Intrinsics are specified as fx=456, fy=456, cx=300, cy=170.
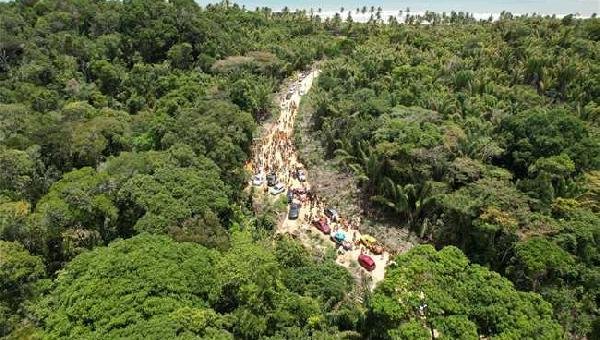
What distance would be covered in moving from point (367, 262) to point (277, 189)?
30.4ft

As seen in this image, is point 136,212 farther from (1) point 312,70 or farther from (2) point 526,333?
(1) point 312,70

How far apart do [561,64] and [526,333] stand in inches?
1250

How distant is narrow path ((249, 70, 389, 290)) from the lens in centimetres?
2678

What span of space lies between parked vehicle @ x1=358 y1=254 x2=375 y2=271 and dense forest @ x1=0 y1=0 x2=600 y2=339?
2.56 m

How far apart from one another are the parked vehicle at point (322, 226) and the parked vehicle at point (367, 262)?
3184 mm

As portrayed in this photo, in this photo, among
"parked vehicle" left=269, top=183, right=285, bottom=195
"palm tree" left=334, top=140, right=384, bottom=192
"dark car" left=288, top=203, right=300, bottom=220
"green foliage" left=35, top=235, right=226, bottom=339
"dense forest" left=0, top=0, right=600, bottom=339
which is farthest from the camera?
"parked vehicle" left=269, top=183, right=285, bottom=195

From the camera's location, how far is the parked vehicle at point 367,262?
25.9 metres

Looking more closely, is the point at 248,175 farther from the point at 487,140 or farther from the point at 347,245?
the point at 487,140

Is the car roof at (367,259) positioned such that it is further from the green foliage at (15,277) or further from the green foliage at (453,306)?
the green foliage at (15,277)

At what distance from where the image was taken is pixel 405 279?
18453 mm

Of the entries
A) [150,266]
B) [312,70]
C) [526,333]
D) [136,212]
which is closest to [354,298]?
[526,333]

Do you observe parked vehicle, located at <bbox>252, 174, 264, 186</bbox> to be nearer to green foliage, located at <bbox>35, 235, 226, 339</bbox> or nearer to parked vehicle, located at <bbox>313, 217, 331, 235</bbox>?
parked vehicle, located at <bbox>313, 217, 331, 235</bbox>

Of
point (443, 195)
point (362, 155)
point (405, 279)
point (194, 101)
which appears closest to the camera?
point (405, 279)

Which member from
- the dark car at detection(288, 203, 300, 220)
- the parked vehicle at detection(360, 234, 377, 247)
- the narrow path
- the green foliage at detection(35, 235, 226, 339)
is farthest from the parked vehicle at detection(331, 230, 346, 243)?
the green foliage at detection(35, 235, 226, 339)
